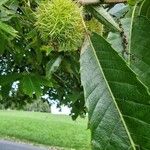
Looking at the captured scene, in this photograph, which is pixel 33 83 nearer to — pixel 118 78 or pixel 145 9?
pixel 145 9

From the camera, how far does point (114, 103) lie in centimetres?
86

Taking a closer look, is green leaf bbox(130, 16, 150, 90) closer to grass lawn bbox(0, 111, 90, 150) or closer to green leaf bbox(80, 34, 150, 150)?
green leaf bbox(80, 34, 150, 150)

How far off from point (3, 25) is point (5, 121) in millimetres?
19555

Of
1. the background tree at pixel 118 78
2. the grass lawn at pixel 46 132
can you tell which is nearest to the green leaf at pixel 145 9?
the background tree at pixel 118 78

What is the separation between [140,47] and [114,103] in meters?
0.20

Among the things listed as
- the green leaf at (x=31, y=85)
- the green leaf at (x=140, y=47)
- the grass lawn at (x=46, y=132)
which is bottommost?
the grass lawn at (x=46, y=132)

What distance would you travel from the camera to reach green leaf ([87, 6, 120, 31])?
3.50ft

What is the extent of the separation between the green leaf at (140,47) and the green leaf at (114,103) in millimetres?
70

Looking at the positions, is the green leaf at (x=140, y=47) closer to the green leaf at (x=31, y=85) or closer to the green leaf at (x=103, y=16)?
the green leaf at (x=103, y=16)

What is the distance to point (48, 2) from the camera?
3.76ft

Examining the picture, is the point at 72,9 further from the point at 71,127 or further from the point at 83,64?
the point at 71,127

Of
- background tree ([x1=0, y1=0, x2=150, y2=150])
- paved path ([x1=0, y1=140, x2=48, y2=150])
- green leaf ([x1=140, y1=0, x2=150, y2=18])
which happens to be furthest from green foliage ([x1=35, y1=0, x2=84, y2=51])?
A: paved path ([x1=0, y1=140, x2=48, y2=150])

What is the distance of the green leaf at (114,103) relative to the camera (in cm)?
79

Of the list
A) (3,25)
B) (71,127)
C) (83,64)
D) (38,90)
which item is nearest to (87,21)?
(83,64)
